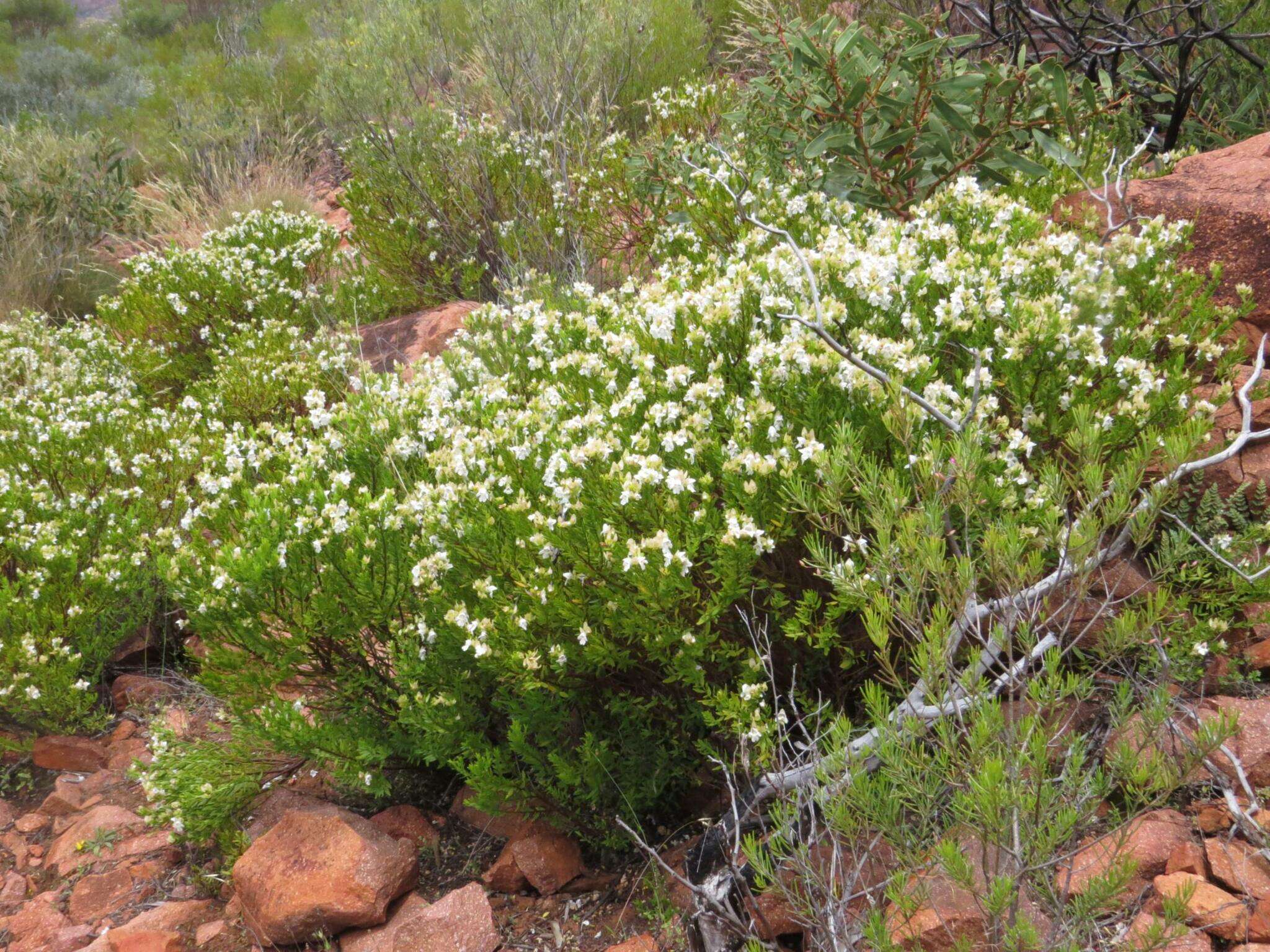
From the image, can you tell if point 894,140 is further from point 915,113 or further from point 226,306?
point 226,306

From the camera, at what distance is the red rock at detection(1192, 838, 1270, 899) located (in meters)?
2.04

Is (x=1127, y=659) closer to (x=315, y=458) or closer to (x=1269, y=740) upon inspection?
(x=1269, y=740)

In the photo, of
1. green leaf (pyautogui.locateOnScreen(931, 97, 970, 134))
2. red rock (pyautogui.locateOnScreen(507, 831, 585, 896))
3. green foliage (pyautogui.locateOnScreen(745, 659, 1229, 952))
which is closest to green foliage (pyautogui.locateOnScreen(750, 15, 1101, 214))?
green leaf (pyautogui.locateOnScreen(931, 97, 970, 134))

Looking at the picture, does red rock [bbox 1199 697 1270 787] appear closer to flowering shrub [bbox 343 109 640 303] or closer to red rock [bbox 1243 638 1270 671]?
red rock [bbox 1243 638 1270 671]

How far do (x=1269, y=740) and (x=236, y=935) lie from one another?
9.82 ft

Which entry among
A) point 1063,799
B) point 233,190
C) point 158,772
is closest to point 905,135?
point 1063,799

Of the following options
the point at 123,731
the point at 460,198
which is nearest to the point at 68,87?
the point at 460,198

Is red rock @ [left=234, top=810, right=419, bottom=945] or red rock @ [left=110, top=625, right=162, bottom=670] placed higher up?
red rock @ [left=234, top=810, right=419, bottom=945]

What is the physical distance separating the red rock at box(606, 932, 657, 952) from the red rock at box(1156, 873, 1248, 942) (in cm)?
125

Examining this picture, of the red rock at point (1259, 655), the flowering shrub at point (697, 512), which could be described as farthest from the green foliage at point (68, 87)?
the red rock at point (1259, 655)

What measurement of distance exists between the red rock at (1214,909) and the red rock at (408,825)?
219 cm

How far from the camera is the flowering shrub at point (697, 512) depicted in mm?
2438

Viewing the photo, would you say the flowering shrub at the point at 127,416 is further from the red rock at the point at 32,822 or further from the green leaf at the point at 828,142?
the green leaf at the point at 828,142

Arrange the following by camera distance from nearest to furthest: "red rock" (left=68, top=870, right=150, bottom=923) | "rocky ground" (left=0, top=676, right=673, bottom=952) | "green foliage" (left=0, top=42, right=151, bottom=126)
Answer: "rocky ground" (left=0, top=676, right=673, bottom=952), "red rock" (left=68, top=870, right=150, bottom=923), "green foliage" (left=0, top=42, right=151, bottom=126)
